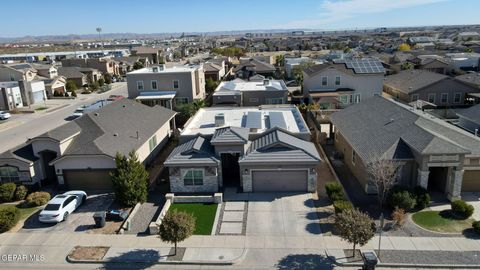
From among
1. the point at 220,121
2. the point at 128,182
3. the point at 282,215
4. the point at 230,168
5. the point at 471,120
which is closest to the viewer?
the point at 282,215

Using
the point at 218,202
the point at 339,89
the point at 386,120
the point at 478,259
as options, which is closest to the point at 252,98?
the point at 339,89

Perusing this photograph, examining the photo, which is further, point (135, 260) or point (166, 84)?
point (166, 84)

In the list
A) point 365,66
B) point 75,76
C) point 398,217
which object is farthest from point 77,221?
point 75,76

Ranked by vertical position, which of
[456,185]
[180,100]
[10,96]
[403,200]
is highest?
[10,96]

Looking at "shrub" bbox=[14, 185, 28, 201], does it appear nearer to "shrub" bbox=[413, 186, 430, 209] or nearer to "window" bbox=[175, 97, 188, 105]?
"shrub" bbox=[413, 186, 430, 209]

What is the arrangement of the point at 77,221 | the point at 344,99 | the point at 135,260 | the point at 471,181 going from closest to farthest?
the point at 135,260 < the point at 77,221 < the point at 471,181 < the point at 344,99

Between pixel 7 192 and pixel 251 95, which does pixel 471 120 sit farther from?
pixel 7 192

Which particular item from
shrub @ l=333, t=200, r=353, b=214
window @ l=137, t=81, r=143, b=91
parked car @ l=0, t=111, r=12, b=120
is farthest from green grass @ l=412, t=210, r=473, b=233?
parked car @ l=0, t=111, r=12, b=120

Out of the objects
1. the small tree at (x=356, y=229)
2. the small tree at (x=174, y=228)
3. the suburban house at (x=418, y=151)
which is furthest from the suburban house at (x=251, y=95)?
the small tree at (x=356, y=229)
